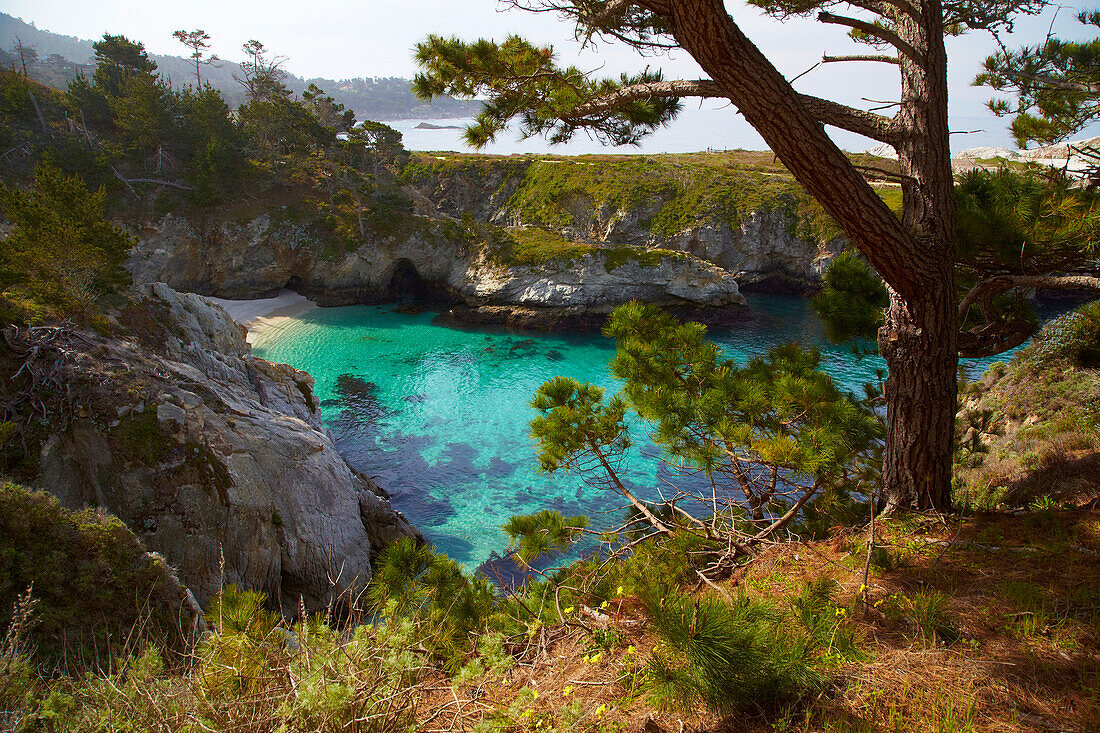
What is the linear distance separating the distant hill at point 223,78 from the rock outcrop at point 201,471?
68520mm

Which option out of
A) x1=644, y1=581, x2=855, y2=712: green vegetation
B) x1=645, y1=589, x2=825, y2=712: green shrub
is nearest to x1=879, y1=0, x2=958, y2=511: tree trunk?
x1=644, y1=581, x2=855, y2=712: green vegetation

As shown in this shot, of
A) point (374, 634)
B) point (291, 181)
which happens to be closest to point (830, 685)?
point (374, 634)

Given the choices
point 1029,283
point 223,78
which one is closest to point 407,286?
point 1029,283

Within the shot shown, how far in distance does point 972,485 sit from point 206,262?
36.4 meters

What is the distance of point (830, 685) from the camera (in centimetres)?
243

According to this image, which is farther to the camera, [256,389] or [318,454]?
[256,389]

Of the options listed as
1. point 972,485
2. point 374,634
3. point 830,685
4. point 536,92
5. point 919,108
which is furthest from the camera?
point 972,485

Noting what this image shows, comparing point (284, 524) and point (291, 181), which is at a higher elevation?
point (291, 181)

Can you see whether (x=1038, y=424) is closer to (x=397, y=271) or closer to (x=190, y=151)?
(x=397, y=271)

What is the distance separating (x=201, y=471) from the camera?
27.7 feet

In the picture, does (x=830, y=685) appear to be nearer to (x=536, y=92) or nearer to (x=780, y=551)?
(x=780, y=551)

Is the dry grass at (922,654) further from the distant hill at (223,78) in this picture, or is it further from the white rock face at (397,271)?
the distant hill at (223,78)

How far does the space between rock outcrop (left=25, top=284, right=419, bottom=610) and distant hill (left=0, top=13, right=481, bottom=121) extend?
68520mm

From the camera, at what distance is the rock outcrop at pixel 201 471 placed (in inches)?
307
